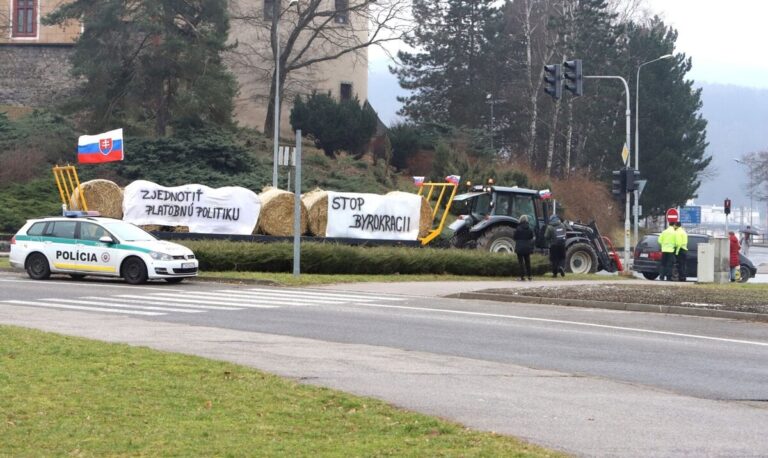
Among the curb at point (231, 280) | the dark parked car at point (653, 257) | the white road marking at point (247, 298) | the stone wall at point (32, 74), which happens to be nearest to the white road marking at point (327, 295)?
the white road marking at point (247, 298)

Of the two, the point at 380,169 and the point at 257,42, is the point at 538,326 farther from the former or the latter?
the point at 257,42

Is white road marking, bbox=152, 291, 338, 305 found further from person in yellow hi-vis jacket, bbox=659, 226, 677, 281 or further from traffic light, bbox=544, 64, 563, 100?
person in yellow hi-vis jacket, bbox=659, 226, 677, 281

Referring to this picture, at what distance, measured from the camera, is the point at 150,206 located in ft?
107

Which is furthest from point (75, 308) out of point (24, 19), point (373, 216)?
point (24, 19)

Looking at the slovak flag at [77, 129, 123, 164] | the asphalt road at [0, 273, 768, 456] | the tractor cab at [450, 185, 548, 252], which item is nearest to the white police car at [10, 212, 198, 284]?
the asphalt road at [0, 273, 768, 456]

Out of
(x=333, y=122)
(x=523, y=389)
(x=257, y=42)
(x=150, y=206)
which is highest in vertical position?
(x=257, y=42)

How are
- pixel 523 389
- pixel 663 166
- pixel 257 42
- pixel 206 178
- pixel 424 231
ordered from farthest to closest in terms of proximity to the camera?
pixel 663 166, pixel 257 42, pixel 206 178, pixel 424 231, pixel 523 389

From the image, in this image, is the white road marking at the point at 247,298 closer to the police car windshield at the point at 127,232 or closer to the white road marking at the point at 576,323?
the white road marking at the point at 576,323

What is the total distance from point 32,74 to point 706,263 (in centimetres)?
5058

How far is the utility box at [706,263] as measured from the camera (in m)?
30.2

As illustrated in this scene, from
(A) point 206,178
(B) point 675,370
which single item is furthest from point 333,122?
(B) point 675,370

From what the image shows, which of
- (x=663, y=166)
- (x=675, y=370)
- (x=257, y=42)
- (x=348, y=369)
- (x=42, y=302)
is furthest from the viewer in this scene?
(x=663, y=166)

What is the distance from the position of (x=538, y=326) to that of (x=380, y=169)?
3940 cm

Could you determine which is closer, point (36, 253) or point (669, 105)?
point (36, 253)
